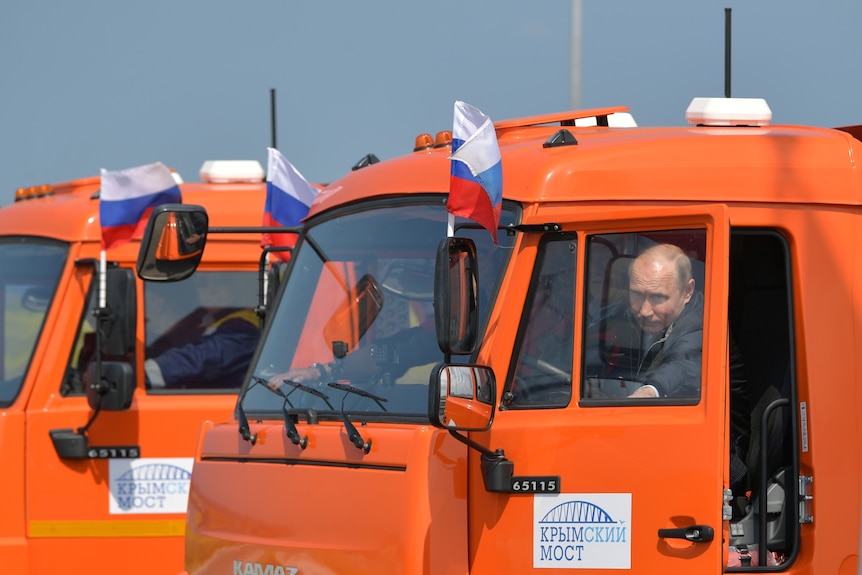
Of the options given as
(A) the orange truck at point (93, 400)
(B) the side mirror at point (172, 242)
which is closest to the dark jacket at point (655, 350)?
(B) the side mirror at point (172, 242)

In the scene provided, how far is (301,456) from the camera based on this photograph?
5.25m

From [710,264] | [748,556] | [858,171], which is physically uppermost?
[858,171]

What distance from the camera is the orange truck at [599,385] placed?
4.73m

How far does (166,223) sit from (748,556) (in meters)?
2.88

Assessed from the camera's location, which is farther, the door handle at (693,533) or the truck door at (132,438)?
the truck door at (132,438)

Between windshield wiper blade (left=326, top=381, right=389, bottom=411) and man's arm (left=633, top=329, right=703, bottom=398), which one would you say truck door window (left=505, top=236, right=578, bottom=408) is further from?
windshield wiper blade (left=326, top=381, right=389, bottom=411)

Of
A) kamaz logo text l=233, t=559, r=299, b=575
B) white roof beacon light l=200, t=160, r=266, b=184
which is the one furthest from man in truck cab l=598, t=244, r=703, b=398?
white roof beacon light l=200, t=160, r=266, b=184

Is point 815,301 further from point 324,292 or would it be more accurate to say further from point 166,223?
point 166,223

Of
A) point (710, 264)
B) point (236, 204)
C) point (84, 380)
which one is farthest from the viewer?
point (236, 204)

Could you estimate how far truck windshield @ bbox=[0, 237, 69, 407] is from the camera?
8078 millimetres

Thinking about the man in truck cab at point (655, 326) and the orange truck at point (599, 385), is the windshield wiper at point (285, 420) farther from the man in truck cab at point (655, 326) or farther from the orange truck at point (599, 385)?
the man in truck cab at point (655, 326)

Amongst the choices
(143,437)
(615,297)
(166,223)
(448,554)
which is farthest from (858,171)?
(143,437)

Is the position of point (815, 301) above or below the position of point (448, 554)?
above

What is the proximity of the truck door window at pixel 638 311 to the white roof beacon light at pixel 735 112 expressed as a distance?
901mm
